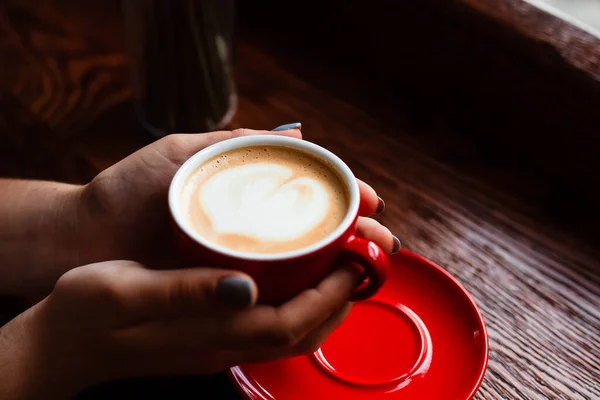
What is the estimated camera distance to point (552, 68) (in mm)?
1028

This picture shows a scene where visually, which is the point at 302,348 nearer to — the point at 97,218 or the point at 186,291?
the point at 186,291

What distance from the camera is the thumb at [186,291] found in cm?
62

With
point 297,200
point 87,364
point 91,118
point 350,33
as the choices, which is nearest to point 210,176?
point 297,200

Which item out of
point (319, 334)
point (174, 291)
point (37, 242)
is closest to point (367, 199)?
point (319, 334)

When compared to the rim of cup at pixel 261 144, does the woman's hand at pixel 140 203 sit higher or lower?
lower

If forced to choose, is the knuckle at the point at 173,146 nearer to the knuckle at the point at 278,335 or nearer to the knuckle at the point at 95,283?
the knuckle at the point at 95,283

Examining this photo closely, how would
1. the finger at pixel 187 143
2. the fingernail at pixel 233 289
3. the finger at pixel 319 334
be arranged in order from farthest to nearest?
the finger at pixel 187 143, the finger at pixel 319 334, the fingernail at pixel 233 289

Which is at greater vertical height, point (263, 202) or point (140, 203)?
point (263, 202)

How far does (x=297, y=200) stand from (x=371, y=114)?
21.3 inches

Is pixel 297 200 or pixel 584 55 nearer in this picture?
pixel 297 200

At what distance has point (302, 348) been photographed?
0.74m

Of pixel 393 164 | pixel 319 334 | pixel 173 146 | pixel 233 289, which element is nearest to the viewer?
pixel 233 289

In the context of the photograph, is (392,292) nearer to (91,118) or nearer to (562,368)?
(562,368)

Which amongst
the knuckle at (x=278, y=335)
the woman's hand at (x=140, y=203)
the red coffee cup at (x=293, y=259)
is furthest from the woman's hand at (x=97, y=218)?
the knuckle at (x=278, y=335)
